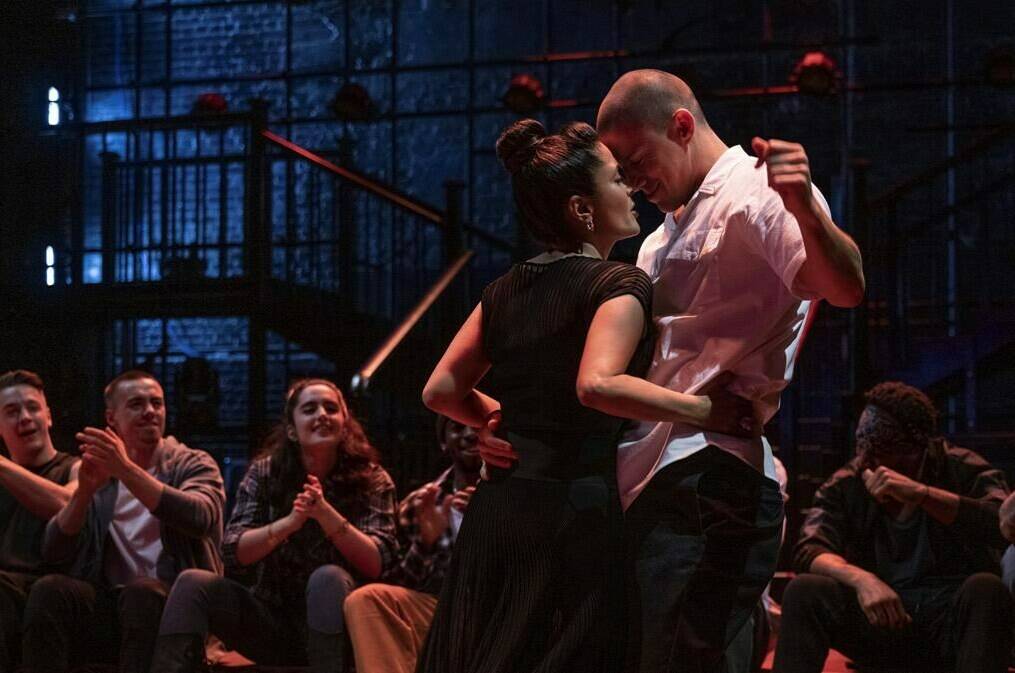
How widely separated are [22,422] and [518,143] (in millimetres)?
2957

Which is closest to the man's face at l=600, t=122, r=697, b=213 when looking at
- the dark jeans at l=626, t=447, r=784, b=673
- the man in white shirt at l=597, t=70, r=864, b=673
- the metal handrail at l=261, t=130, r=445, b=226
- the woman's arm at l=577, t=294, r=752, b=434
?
the man in white shirt at l=597, t=70, r=864, b=673

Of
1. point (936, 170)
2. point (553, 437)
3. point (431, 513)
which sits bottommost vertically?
point (431, 513)

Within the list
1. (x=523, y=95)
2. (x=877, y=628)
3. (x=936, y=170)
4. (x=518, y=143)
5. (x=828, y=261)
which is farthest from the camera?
(x=523, y=95)

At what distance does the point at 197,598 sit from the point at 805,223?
270 cm

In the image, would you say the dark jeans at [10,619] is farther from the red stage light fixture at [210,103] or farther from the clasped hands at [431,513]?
the red stage light fixture at [210,103]

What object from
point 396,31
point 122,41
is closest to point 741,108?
point 396,31

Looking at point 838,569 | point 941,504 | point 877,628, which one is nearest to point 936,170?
point 941,504

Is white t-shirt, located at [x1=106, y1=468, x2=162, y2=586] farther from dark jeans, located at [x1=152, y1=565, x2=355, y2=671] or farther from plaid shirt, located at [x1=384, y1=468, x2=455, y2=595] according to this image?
plaid shirt, located at [x1=384, y1=468, x2=455, y2=595]

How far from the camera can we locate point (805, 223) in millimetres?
1834

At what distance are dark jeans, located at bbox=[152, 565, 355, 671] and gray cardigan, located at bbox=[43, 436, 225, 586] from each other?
0.79 ft

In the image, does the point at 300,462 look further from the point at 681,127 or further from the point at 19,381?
the point at 681,127

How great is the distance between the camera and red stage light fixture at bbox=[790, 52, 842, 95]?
778 cm

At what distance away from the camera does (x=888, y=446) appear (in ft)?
12.9

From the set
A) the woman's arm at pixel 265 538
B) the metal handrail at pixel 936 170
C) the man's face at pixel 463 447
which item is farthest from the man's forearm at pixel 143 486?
the metal handrail at pixel 936 170
